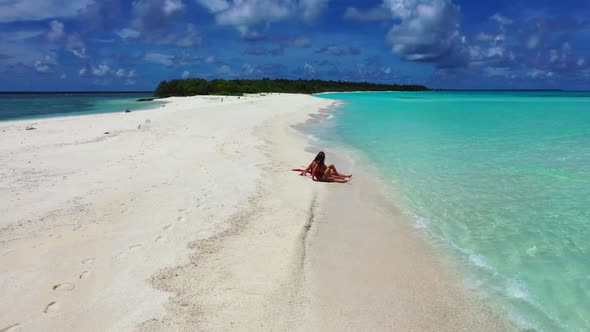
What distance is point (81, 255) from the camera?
5.10m

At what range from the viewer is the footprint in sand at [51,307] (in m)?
3.92

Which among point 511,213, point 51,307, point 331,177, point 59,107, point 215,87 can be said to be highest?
point 215,87

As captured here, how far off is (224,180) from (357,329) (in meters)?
5.54

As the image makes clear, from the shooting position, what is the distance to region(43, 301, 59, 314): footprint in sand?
3.92 metres

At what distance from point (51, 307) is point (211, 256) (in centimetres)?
180

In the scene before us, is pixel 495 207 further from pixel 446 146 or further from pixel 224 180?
pixel 446 146

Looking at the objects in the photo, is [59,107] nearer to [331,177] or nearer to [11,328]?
[331,177]

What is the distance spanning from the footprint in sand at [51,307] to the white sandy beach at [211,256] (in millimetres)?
17

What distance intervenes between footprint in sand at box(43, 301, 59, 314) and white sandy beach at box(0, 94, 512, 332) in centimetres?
2

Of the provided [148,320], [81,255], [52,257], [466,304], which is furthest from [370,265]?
[52,257]

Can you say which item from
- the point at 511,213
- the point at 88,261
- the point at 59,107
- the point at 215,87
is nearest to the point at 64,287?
the point at 88,261

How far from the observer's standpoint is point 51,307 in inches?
156

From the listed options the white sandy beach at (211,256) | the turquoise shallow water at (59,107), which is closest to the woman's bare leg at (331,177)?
the white sandy beach at (211,256)

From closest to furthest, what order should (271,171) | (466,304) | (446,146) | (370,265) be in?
1. (466,304)
2. (370,265)
3. (271,171)
4. (446,146)
